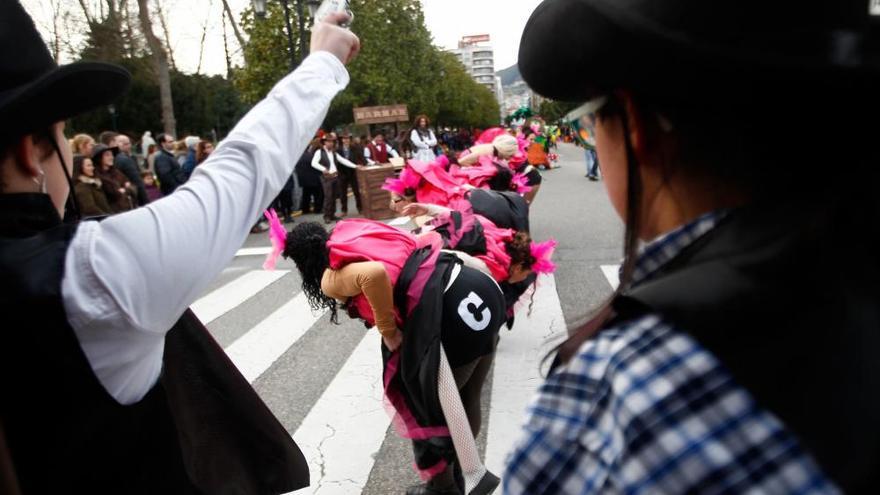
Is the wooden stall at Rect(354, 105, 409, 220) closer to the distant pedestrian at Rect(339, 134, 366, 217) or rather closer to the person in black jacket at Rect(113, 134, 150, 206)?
the distant pedestrian at Rect(339, 134, 366, 217)

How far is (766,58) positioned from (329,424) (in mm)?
3417

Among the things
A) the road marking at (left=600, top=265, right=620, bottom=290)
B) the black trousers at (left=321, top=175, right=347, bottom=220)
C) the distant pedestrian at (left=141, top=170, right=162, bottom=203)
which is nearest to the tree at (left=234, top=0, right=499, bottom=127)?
the black trousers at (left=321, top=175, right=347, bottom=220)

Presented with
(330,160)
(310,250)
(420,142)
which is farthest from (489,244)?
(420,142)

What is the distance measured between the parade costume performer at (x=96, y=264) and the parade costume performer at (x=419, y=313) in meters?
1.22

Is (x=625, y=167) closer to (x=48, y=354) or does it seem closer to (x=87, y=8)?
(x=48, y=354)

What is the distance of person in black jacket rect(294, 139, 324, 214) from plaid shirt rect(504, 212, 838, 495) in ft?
38.5

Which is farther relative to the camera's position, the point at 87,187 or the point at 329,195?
the point at 329,195

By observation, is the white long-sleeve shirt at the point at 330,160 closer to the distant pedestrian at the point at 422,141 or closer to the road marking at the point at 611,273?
the distant pedestrian at the point at 422,141

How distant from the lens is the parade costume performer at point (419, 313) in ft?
8.01

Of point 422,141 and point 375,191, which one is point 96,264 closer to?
point 375,191

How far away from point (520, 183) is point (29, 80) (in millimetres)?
5026

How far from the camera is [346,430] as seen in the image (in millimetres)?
3506

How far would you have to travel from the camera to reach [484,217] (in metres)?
3.81

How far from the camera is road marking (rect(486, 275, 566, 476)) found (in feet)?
10.7
